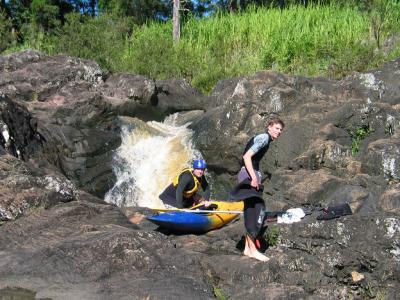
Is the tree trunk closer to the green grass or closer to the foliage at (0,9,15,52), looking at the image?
the green grass

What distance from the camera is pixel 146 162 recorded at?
12.3 m

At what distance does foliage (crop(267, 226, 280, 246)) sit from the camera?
5727 mm

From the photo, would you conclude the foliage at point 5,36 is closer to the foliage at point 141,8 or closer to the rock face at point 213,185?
the foliage at point 141,8

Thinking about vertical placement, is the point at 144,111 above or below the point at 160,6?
below

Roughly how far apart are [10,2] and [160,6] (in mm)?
7982

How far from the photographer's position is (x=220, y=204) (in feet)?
23.8

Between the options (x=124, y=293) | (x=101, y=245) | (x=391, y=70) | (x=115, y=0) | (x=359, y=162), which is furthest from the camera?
(x=115, y=0)

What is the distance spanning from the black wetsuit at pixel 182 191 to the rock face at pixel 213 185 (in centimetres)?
44

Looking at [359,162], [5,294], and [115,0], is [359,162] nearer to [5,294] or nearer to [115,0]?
[5,294]

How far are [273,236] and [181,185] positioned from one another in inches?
63.4

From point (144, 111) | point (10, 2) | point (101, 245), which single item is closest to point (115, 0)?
point (10, 2)

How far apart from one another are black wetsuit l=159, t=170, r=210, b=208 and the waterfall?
4113 millimetres

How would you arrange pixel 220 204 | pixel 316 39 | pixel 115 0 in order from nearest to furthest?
pixel 220 204
pixel 316 39
pixel 115 0

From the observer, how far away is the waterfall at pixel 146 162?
11547mm
